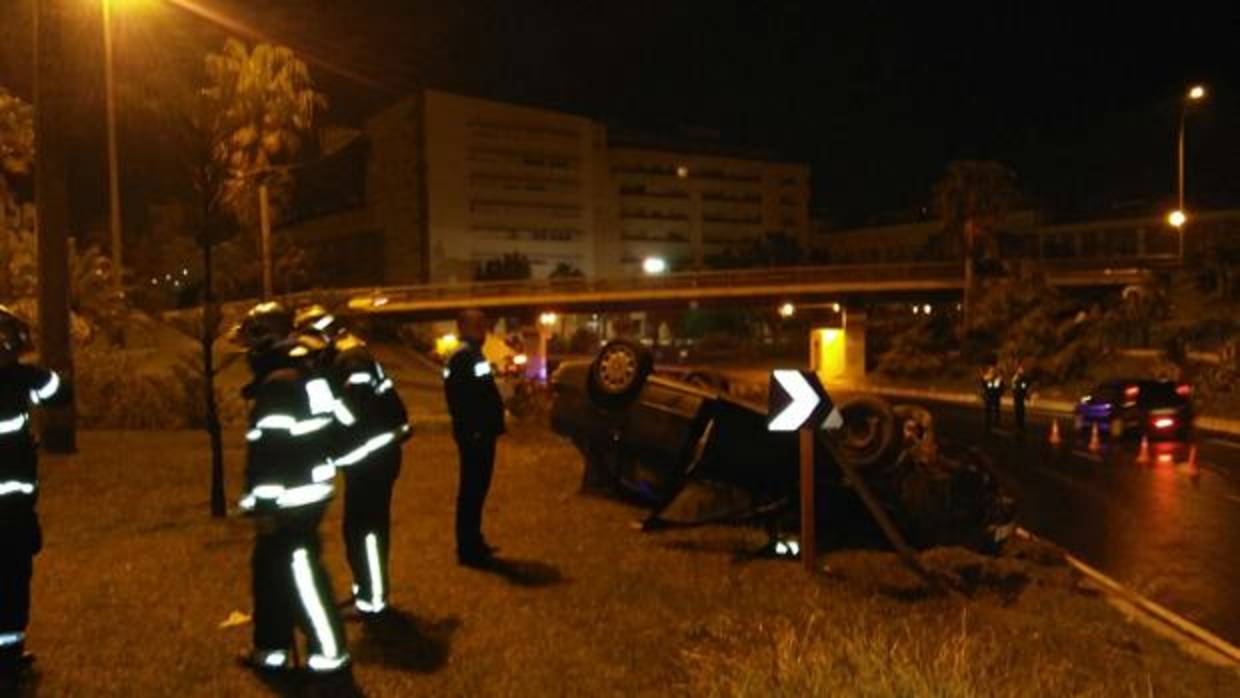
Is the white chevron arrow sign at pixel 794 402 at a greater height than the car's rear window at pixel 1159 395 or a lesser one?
greater

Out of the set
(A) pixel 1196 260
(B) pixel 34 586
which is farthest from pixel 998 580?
(A) pixel 1196 260

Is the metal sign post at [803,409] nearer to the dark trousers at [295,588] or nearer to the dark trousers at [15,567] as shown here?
the dark trousers at [295,588]

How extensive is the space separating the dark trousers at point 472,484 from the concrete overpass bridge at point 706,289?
61.7 m

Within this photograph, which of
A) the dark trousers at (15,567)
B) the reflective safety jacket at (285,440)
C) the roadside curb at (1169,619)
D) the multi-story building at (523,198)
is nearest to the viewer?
the reflective safety jacket at (285,440)

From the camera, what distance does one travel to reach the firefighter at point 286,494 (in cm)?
607

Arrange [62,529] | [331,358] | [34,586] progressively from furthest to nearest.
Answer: [62,529] → [34,586] → [331,358]

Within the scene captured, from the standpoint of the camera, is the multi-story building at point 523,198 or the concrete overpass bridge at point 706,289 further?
the multi-story building at point 523,198

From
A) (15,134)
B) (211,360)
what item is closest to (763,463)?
(211,360)

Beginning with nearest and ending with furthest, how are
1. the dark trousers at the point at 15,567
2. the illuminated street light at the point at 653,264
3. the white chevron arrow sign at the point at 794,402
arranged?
the dark trousers at the point at 15,567, the white chevron arrow sign at the point at 794,402, the illuminated street light at the point at 653,264

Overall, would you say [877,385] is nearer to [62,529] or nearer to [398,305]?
[398,305]

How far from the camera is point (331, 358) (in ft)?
24.7

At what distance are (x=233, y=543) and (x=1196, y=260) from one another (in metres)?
55.1

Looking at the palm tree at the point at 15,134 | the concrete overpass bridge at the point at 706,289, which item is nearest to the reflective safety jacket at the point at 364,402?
the palm tree at the point at 15,134

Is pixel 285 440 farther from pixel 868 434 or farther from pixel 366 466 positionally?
pixel 868 434
